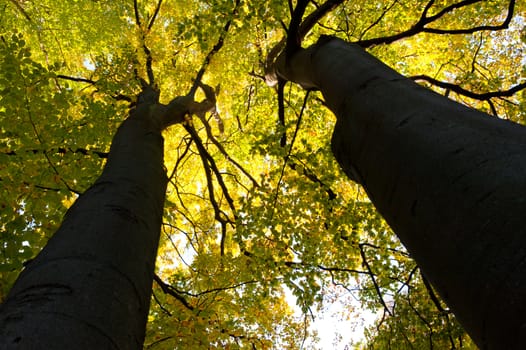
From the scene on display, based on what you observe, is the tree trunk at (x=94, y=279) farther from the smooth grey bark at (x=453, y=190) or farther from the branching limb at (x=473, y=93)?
the branching limb at (x=473, y=93)

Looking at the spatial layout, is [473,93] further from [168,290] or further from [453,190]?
[168,290]

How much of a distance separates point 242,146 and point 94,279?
8.15m

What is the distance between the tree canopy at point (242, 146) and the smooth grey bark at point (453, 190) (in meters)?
2.06

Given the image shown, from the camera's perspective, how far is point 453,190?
3.42 feet

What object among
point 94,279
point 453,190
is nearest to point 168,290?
point 94,279

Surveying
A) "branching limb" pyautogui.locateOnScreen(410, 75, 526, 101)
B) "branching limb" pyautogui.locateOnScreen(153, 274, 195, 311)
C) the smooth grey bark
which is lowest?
the smooth grey bark

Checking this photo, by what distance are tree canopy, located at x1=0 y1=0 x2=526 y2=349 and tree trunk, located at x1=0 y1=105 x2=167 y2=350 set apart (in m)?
1.22

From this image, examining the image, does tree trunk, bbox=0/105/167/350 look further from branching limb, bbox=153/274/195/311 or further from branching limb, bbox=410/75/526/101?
branching limb, bbox=410/75/526/101

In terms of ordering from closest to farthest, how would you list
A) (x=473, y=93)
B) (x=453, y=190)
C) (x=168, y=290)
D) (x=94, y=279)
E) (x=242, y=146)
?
(x=453, y=190) → (x=94, y=279) → (x=473, y=93) → (x=168, y=290) → (x=242, y=146)

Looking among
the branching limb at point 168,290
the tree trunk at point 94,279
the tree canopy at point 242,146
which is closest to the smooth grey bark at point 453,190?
the tree trunk at point 94,279

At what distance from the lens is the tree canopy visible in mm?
3660

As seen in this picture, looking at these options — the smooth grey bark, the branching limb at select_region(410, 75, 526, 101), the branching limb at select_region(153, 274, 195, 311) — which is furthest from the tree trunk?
the branching limb at select_region(410, 75, 526, 101)

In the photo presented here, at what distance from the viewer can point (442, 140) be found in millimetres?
1234

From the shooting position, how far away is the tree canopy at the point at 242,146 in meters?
3.66
